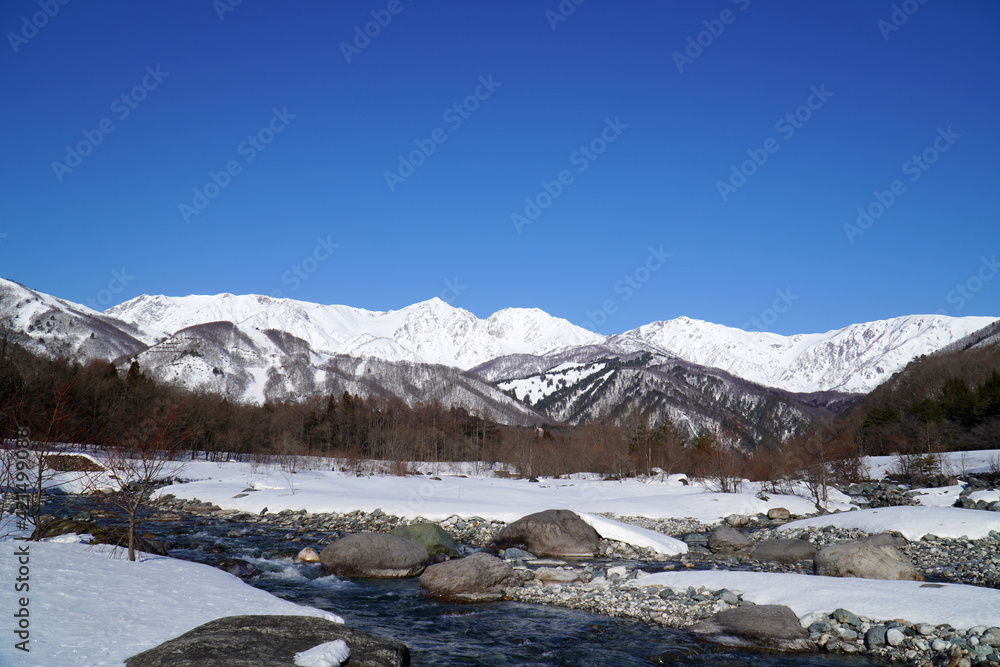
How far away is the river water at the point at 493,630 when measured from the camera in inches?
459

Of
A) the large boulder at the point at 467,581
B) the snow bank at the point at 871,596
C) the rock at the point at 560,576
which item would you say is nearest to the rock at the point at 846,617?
the snow bank at the point at 871,596

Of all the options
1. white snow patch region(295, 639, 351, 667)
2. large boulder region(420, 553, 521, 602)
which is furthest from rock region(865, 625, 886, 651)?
white snow patch region(295, 639, 351, 667)

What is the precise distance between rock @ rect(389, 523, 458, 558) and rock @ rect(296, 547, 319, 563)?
106 inches

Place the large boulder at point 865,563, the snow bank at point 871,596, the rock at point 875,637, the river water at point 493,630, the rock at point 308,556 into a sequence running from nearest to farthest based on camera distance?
the river water at point 493,630 < the rock at point 875,637 < the snow bank at point 871,596 < the large boulder at point 865,563 < the rock at point 308,556

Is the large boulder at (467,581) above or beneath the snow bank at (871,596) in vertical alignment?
beneath

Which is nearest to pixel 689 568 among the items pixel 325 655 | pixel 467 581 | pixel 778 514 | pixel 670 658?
pixel 467 581

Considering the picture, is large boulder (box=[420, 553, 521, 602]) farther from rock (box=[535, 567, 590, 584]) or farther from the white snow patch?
the white snow patch

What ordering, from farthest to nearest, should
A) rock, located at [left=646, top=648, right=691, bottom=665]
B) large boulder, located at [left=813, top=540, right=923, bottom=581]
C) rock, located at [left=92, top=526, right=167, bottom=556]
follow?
large boulder, located at [left=813, top=540, right=923, bottom=581] < rock, located at [left=92, top=526, right=167, bottom=556] < rock, located at [left=646, top=648, right=691, bottom=665]

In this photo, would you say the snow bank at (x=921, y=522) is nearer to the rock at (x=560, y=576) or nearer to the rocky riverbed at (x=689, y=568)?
the rocky riverbed at (x=689, y=568)

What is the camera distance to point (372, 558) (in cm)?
1903

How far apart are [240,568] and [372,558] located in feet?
12.8

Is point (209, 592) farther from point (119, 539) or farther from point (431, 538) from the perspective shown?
point (431, 538)

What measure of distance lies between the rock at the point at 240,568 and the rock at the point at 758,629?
494 inches

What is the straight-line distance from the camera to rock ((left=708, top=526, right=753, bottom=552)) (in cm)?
2491
